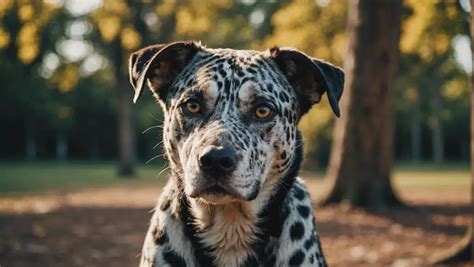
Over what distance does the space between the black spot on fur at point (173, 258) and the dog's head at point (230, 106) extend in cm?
46

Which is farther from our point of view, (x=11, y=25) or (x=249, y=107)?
(x=11, y=25)

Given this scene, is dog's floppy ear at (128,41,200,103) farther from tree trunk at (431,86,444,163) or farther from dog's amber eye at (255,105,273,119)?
tree trunk at (431,86,444,163)

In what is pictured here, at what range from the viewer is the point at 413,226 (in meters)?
10.3

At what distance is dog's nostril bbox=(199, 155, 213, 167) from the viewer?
3.33 m

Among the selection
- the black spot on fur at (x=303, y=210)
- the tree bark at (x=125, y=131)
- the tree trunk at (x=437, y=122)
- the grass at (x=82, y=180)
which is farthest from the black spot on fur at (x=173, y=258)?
the tree trunk at (x=437, y=122)

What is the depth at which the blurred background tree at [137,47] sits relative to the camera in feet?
49.9

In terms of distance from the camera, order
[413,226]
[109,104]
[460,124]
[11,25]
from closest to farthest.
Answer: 1. [413,226]
2. [11,25]
3. [109,104]
4. [460,124]

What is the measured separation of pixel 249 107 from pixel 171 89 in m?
0.73

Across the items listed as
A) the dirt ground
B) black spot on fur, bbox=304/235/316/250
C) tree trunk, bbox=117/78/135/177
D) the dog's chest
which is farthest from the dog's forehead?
tree trunk, bbox=117/78/135/177

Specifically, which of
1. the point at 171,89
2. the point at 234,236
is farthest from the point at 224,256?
the point at 171,89

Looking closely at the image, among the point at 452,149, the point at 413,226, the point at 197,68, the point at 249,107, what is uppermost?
the point at 197,68

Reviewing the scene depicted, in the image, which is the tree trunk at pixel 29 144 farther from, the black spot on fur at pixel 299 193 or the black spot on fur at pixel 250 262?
the black spot on fur at pixel 250 262

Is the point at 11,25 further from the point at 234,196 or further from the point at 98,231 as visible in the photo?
the point at 234,196

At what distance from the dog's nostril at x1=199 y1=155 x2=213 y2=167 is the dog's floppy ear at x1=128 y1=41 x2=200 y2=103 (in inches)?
42.3
